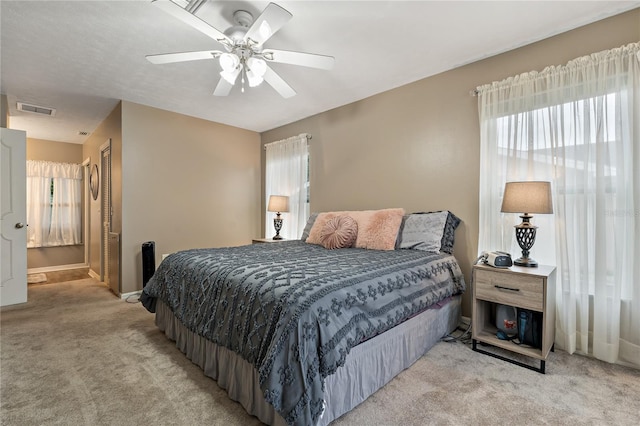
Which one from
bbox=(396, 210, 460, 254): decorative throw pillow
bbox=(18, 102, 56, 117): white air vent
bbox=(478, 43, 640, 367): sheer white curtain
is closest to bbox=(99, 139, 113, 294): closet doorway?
bbox=(18, 102, 56, 117): white air vent

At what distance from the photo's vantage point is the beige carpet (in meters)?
1.59

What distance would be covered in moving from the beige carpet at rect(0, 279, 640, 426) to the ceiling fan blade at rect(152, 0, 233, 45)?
224 centimetres

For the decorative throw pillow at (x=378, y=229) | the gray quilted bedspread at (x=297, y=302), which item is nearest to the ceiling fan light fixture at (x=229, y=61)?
the gray quilted bedspread at (x=297, y=302)

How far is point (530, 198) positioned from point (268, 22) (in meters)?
2.21

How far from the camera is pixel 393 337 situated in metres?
1.92

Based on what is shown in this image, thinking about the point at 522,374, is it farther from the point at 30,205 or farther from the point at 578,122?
the point at 30,205

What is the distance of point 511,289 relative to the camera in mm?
2154

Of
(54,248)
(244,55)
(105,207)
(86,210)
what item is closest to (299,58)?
(244,55)

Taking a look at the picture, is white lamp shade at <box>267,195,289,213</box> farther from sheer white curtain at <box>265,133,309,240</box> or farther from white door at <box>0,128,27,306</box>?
white door at <box>0,128,27,306</box>

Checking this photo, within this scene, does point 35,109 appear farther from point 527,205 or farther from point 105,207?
point 527,205

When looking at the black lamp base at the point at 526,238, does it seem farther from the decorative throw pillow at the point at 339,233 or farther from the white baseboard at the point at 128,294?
the white baseboard at the point at 128,294

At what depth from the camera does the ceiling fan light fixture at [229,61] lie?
2.06m

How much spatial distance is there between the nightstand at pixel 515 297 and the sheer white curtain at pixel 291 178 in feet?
8.90

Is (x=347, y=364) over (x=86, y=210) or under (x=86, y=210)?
under
